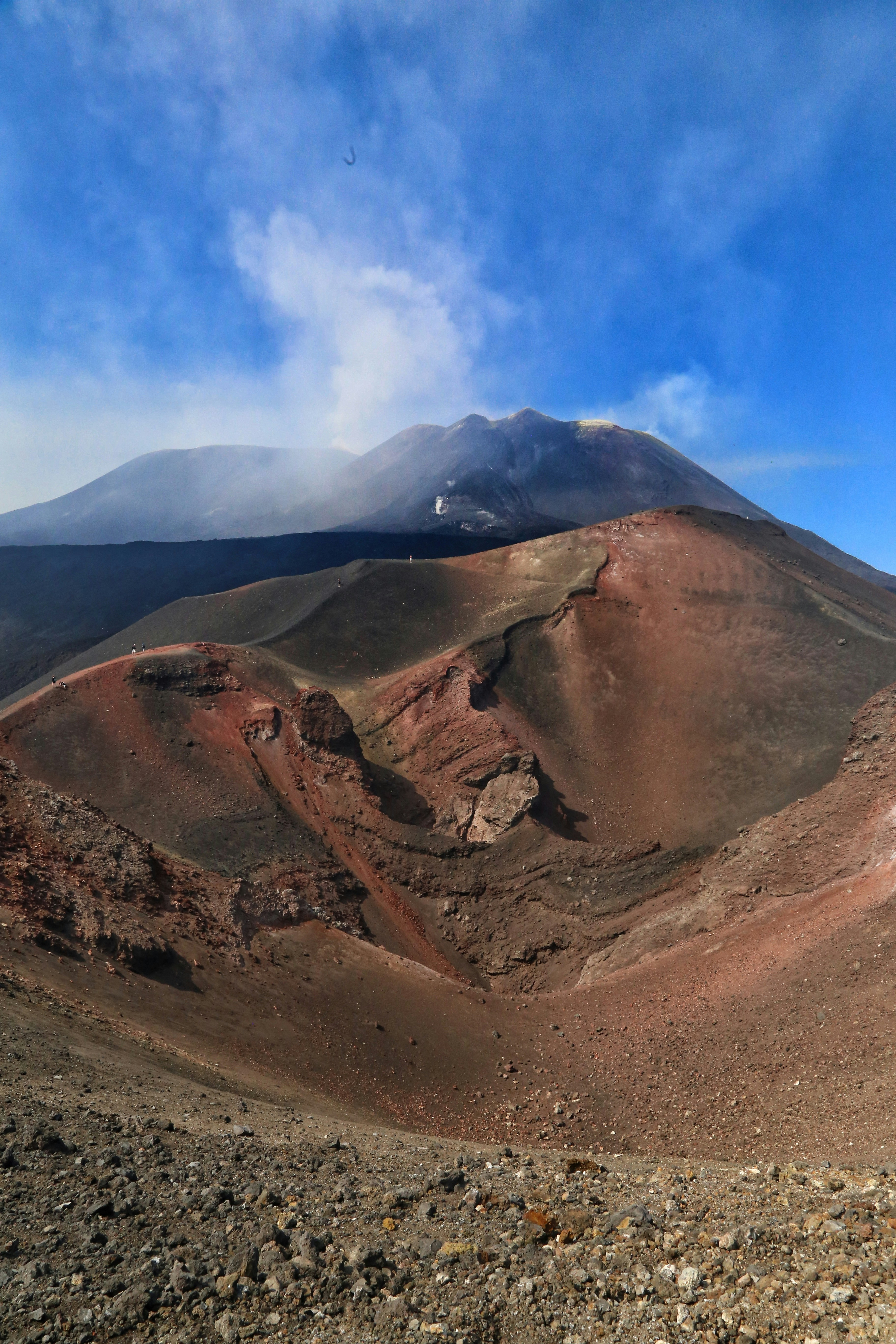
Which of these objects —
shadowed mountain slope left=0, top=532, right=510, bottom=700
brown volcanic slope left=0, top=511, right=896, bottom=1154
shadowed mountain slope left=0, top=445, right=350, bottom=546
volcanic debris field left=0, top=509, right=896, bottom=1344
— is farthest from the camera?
shadowed mountain slope left=0, top=445, right=350, bottom=546

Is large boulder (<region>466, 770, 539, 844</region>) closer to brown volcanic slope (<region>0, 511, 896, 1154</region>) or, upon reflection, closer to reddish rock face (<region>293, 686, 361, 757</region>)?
brown volcanic slope (<region>0, 511, 896, 1154</region>)

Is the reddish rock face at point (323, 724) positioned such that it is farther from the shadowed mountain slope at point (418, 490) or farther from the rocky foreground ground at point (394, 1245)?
the shadowed mountain slope at point (418, 490)

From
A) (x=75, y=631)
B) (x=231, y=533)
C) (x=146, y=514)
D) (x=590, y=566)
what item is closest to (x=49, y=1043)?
(x=590, y=566)

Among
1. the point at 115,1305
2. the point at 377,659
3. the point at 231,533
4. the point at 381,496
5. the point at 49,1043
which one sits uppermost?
the point at 381,496

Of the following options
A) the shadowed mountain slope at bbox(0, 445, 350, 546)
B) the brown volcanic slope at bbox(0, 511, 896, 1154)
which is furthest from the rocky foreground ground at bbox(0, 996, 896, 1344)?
the shadowed mountain slope at bbox(0, 445, 350, 546)

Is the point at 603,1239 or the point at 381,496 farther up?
the point at 381,496

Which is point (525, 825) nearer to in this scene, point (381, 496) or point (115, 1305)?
point (115, 1305)

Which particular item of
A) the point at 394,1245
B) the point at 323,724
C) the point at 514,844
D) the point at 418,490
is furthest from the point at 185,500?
A: the point at 394,1245
